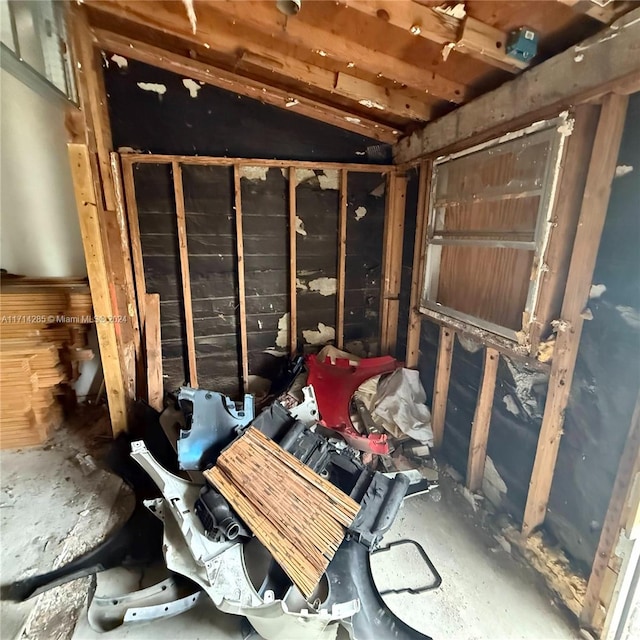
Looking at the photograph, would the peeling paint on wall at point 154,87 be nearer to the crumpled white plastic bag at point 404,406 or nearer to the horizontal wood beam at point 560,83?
the horizontal wood beam at point 560,83

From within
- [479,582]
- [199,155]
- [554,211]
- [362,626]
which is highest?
[199,155]

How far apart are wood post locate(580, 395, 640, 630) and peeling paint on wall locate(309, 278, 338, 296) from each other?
215 centimetres

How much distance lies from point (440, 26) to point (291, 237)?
1.63 meters

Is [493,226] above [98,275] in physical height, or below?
above

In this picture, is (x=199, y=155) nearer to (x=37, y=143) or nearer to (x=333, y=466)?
(x=37, y=143)

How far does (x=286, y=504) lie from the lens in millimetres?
1627

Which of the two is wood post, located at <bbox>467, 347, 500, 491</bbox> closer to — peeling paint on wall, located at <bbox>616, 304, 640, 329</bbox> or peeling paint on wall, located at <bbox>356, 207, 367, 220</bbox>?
peeling paint on wall, located at <bbox>616, 304, 640, 329</bbox>

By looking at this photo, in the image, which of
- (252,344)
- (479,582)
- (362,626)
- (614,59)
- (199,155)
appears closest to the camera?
(614,59)

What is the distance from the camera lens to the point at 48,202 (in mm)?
2473

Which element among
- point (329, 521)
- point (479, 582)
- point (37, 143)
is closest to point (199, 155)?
point (37, 143)

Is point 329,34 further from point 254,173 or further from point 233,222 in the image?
point 233,222

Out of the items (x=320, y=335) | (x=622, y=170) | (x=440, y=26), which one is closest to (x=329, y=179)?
(x=320, y=335)

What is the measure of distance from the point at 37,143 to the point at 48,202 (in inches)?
15.0

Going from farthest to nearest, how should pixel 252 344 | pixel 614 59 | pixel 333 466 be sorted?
pixel 252 344, pixel 333 466, pixel 614 59
